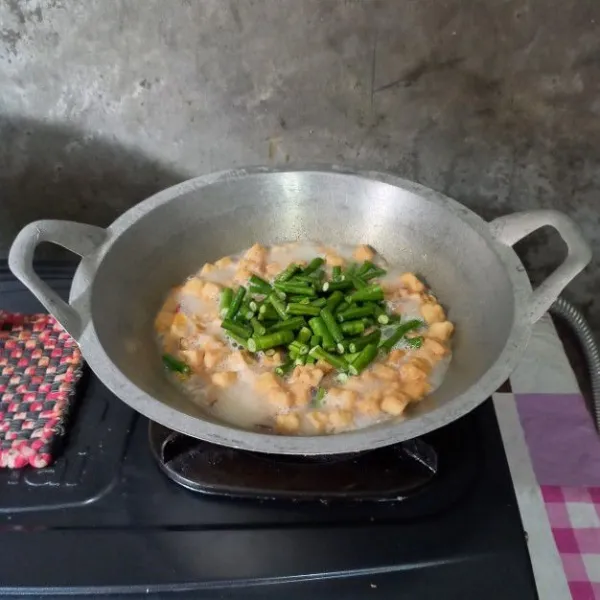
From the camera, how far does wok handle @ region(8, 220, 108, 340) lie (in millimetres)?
749

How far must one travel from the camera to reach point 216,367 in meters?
0.89

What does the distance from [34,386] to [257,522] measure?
38 cm

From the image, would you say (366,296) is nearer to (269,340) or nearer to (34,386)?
(269,340)

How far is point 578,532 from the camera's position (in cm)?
88

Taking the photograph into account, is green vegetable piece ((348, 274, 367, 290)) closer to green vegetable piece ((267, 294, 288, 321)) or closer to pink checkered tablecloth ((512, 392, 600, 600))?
green vegetable piece ((267, 294, 288, 321))

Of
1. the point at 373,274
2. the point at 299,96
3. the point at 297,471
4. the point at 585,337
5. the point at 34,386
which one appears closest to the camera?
the point at 297,471

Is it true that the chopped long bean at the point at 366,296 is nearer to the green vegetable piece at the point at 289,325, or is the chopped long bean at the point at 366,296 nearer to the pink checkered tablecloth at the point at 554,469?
the green vegetable piece at the point at 289,325

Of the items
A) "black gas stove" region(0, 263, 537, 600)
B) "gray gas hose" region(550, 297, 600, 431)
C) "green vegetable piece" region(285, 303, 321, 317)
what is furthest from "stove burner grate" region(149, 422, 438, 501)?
"gray gas hose" region(550, 297, 600, 431)

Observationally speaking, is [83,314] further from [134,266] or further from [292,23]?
[292,23]

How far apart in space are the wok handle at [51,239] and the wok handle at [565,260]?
22.1 inches

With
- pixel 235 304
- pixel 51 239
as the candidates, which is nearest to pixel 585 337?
pixel 235 304

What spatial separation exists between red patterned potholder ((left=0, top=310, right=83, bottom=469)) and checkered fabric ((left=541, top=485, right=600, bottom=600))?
68 cm

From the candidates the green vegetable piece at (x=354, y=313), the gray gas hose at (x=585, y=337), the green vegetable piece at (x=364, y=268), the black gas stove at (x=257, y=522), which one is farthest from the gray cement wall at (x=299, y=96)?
the black gas stove at (x=257, y=522)

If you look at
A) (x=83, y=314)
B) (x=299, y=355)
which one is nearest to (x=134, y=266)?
(x=83, y=314)
